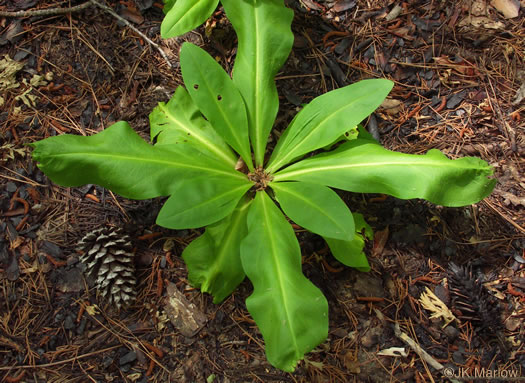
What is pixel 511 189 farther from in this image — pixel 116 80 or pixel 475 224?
pixel 116 80

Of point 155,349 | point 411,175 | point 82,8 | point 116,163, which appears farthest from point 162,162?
point 82,8

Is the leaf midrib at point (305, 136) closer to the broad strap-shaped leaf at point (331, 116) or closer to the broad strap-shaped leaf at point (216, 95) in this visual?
the broad strap-shaped leaf at point (331, 116)

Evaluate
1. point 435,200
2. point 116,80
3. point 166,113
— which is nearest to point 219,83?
point 166,113

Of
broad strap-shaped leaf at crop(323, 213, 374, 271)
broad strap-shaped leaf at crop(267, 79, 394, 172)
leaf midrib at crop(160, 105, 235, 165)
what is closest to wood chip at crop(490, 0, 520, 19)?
broad strap-shaped leaf at crop(267, 79, 394, 172)

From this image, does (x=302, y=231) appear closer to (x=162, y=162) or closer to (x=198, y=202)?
(x=198, y=202)

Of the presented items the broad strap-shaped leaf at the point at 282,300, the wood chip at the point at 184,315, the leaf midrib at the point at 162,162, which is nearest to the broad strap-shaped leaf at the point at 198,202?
the leaf midrib at the point at 162,162

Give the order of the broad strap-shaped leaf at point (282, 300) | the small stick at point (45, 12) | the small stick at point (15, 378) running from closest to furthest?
1. the broad strap-shaped leaf at point (282, 300)
2. the small stick at point (15, 378)
3. the small stick at point (45, 12)
